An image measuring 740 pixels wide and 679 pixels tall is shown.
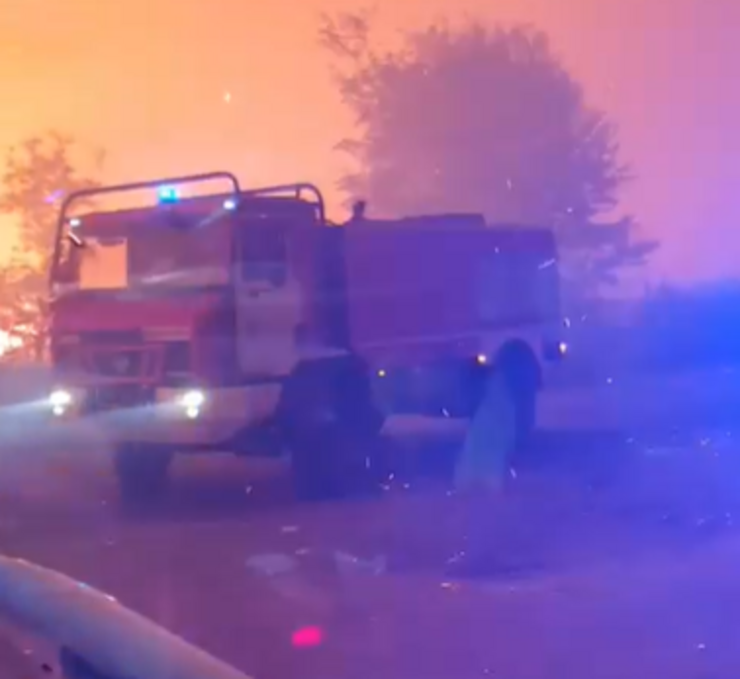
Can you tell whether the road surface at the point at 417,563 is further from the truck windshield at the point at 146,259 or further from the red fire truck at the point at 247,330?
the truck windshield at the point at 146,259

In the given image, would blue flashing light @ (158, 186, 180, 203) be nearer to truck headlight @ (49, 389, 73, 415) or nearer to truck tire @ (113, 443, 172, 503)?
truck headlight @ (49, 389, 73, 415)

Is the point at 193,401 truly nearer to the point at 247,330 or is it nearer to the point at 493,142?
the point at 247,330

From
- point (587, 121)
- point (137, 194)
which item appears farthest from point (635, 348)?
point (137, 194)

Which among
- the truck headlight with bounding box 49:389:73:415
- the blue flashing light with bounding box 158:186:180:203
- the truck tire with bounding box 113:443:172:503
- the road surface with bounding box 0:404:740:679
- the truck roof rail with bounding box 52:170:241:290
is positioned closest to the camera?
the road surface with bounding box 0:404:740:679

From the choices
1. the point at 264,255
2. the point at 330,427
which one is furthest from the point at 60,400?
the point at 330,427

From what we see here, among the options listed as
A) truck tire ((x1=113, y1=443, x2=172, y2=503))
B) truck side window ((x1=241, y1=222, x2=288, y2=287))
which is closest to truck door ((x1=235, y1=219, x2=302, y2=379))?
truck side window ((x1=241, y1=222, x2=288, y2=287))

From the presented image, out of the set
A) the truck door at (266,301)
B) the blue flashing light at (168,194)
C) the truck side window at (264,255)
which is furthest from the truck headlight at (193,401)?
the blue flashing light at (168,194)

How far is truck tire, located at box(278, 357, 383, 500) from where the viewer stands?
12000 mm

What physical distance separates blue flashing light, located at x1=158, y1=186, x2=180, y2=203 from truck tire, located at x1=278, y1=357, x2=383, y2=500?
1.72m

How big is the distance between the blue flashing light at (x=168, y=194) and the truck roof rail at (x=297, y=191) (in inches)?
22.2

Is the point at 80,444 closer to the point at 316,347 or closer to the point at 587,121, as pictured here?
the point at 316,347

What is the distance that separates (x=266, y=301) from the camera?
11500 mm

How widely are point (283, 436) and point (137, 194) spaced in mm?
2610

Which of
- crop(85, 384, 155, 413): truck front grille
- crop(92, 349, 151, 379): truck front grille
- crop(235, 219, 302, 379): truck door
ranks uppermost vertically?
crop(235, 219, 302, 379): truck door
